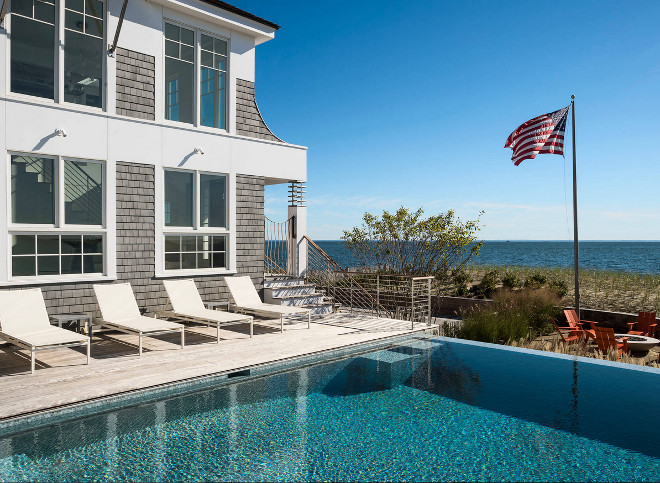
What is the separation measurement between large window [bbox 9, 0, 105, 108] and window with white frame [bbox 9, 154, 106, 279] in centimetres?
124

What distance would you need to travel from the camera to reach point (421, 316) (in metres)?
12.3

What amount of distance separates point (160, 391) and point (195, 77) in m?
7.27

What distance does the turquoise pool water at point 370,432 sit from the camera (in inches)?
180

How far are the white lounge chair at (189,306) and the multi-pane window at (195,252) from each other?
734mm

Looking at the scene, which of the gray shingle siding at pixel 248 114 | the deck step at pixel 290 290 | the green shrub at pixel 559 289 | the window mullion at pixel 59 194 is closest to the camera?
the window mullion at pixel 59 194

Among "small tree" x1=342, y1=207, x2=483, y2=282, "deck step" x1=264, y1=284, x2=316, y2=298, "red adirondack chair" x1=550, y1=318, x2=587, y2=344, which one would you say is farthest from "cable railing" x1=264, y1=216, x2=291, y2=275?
"red adirondack chair" x1=550, y1=318, x2=587, y2=344

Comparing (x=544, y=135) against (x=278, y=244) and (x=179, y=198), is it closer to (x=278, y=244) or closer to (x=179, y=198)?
(x=278, y=244)

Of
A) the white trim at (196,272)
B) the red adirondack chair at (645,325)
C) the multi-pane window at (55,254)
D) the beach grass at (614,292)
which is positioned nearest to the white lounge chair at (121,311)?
the multi-pane window at (55,254)

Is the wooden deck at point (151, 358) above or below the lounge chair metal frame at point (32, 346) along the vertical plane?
below

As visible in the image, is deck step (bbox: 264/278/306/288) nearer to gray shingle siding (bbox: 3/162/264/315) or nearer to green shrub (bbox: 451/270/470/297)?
gray shingle siding (bbox: 3/162/264/315)

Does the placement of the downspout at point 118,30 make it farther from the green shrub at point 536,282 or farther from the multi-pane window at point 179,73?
the green shrub at point 536,282

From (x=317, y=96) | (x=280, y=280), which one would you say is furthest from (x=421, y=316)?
(x=317, y=96)

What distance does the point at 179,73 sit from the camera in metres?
10.8

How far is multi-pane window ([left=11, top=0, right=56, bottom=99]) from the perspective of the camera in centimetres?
845
